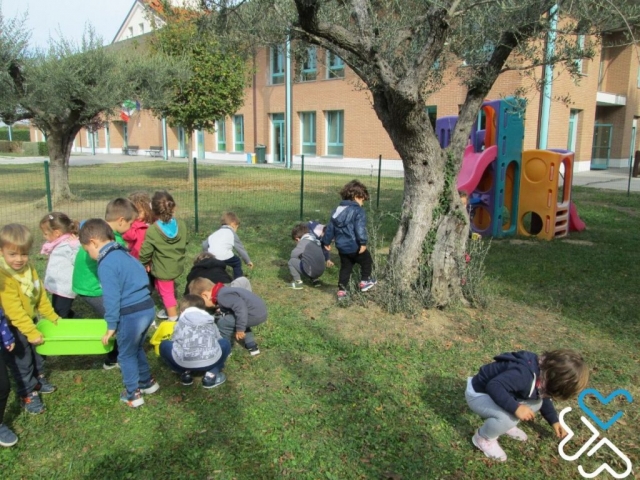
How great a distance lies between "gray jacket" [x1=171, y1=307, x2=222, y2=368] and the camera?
3602mm

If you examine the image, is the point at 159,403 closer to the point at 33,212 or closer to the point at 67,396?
the point at 67,396

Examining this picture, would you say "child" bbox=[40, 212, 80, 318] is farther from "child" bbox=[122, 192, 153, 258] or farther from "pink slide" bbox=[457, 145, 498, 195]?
"pink slide" bbox=[457, 145, 498, 195]

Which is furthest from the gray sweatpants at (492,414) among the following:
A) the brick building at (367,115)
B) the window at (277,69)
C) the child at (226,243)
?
the window at (277,69)

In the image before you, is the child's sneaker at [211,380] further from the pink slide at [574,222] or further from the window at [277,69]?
the window at [277,69]

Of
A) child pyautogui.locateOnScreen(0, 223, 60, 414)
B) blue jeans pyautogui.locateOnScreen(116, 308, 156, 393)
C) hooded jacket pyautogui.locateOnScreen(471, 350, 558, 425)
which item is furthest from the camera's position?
blue jeans pyautogui.locateOnScreen(116, 308, 156, 393)

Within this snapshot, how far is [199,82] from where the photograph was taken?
17188 mm

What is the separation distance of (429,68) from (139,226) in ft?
10.0

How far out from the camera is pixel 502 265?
728 centimetres

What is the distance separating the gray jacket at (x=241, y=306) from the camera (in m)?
4.05

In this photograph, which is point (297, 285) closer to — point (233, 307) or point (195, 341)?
point (233, 307)

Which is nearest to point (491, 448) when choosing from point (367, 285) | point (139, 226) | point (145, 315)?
point (145, 315)

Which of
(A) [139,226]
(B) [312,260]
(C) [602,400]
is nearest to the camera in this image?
(C) [602,400]

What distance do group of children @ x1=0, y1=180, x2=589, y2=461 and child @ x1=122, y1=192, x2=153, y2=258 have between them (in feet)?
0.03

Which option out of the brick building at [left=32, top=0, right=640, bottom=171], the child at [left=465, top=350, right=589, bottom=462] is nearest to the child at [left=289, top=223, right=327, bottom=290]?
the child at [left=465, top=350, right=589, bottom=462]
